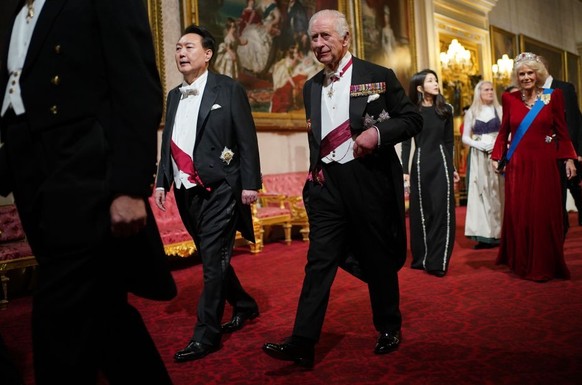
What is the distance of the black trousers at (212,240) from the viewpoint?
115 inches

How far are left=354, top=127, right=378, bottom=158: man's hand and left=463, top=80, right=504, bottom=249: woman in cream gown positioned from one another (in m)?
3.86

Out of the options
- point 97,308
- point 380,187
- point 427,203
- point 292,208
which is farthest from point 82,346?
point 292,208

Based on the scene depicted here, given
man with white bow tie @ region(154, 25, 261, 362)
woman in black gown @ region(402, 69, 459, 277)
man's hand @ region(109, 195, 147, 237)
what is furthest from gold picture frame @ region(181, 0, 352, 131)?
man's hand @ region(109, 195, 147, 237)

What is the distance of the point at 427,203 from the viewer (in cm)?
509

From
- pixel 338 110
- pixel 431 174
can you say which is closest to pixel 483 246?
pixel 431 174

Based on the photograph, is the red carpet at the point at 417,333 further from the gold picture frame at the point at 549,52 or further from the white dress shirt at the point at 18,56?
the gold picture frame at the point at 549,52

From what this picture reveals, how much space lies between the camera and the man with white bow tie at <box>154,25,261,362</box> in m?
2.99

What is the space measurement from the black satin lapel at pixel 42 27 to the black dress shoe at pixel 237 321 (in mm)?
2079

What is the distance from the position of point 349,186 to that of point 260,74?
16.9 feet

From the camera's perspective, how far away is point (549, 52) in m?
16.3

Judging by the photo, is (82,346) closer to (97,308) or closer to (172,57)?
(97,308)

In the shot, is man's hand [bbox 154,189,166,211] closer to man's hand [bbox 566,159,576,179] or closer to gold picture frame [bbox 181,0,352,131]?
man's hand [bbox 566,159,576,179]

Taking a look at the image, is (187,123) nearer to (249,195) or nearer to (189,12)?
(249,195)

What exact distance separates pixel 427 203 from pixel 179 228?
8.06ft
